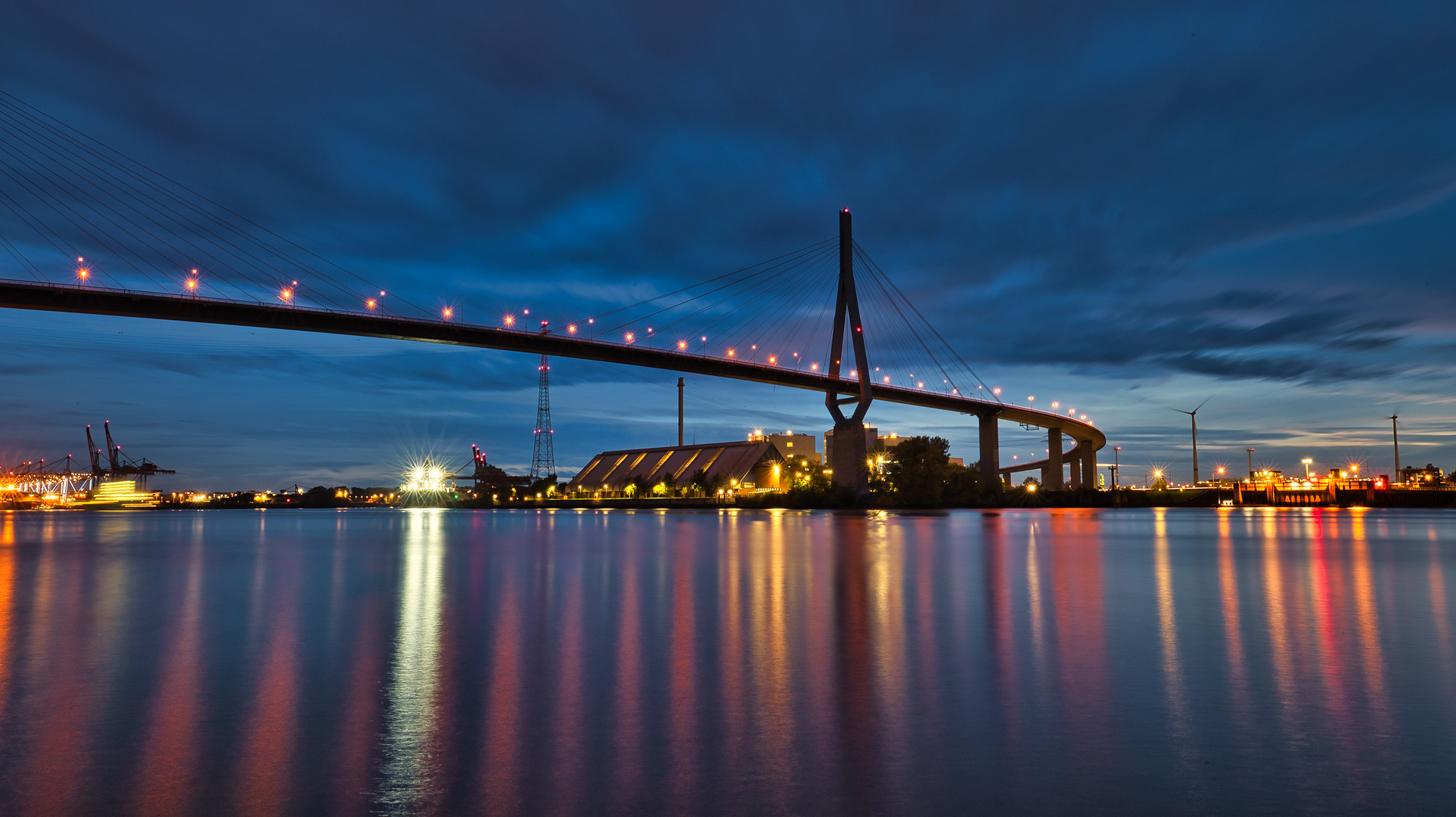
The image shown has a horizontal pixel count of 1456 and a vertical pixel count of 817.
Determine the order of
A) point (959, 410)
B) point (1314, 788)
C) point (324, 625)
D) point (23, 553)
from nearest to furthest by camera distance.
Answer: point (1314, 788) < point (324, 625) < point (23, 553) < point (959, 410)

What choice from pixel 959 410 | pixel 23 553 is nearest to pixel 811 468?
pixel 959 410

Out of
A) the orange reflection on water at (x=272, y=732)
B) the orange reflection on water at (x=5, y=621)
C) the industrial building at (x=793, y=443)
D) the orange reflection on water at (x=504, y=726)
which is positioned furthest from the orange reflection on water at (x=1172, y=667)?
the industrial building at (x=793, y=443)

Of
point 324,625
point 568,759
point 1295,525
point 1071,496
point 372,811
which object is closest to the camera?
point 372,811

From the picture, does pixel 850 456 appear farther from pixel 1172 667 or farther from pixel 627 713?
pixel 627 713

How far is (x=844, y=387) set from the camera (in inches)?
2689

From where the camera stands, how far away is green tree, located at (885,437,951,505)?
79.2 meters

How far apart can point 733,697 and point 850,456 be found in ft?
211

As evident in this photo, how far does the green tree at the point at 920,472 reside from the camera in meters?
79.2

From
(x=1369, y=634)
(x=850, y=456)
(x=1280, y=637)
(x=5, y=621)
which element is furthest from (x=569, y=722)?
(x=850, y=456)

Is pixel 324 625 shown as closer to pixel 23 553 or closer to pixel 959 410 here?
pixel 23 553

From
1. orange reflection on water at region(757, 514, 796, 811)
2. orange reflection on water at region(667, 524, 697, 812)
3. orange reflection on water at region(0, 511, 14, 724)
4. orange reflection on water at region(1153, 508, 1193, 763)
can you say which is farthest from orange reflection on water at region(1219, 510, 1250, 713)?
orange reflection on water at region(0, 511, 14, 724)

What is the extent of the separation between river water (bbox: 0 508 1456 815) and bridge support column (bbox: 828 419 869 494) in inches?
1936

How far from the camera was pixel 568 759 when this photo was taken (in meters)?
5.47

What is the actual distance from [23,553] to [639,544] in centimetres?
2238
